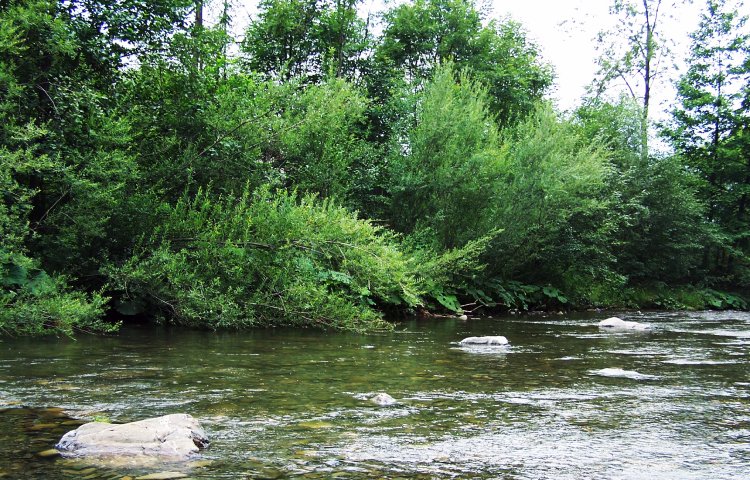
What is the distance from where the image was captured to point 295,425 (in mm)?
4336

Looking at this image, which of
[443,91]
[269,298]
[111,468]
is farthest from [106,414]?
[443,91]

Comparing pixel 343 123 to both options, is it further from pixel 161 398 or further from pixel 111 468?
pixel 111 468

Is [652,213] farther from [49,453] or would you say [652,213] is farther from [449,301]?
[49,453]

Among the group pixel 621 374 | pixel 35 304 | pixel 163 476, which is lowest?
pixel 163 476

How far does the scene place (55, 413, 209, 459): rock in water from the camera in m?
3.52

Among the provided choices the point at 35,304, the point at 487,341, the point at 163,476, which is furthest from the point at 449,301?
the point at 163,476

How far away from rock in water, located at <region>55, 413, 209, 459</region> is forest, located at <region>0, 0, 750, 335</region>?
202 inches

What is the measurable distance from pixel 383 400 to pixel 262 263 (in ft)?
18.4

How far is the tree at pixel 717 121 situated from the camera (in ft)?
102

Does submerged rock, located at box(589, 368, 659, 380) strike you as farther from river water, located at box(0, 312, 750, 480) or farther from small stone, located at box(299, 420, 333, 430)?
small stone, located at box(299, 420, 333, 430)

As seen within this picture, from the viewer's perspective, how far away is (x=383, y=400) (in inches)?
204

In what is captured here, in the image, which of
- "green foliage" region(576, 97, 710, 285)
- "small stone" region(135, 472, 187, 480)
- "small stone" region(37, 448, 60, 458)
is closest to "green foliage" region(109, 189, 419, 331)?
"small stone" region(37, 448, 60, 458)

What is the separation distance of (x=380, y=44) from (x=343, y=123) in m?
11.5

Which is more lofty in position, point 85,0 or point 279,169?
point 85,0
